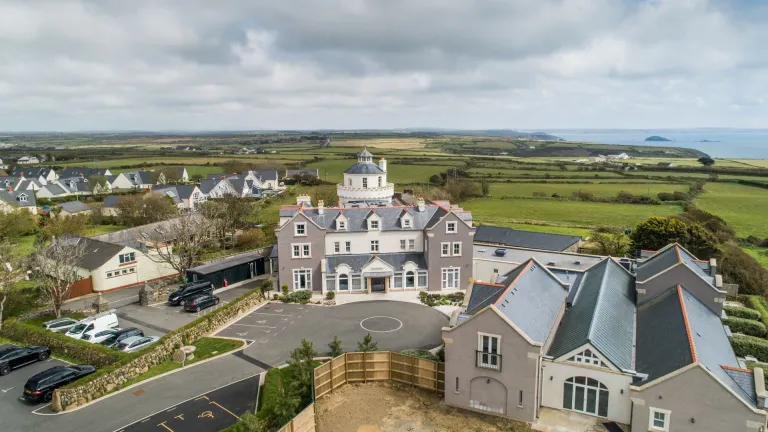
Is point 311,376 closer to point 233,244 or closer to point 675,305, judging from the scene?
point 675,305

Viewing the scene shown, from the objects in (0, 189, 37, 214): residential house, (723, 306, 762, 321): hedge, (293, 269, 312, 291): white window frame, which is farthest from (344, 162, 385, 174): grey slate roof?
(0, 189, 37, 214): residential house

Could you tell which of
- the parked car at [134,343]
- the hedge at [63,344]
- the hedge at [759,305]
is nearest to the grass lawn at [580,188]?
the hedge at [759,305]

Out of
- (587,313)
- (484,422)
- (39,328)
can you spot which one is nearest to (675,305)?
(587,313)

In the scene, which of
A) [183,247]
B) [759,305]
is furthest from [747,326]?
[183,247]

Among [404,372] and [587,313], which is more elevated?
[587,313]

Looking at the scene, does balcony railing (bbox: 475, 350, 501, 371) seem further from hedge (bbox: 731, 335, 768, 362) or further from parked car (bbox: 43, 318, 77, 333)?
parked car (bbox: 43, 318, 77, 333)
